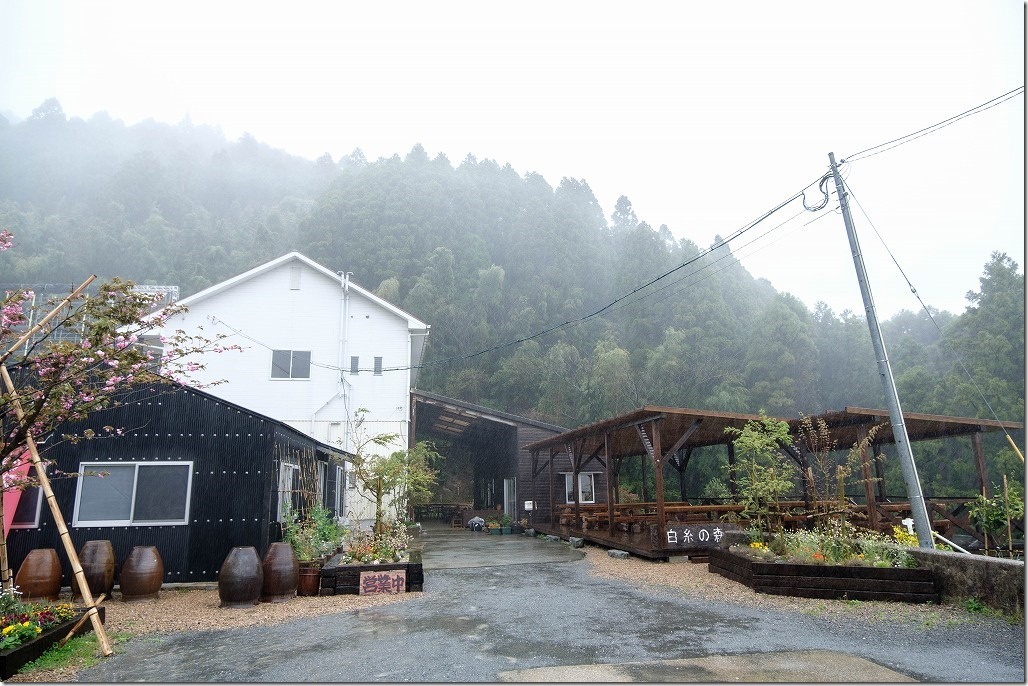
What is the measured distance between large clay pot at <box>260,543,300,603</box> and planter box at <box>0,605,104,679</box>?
212 cm

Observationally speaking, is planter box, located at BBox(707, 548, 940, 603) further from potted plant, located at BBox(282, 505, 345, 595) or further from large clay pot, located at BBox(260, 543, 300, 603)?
large clay pot, located at BBox(260, 543, 300, 603)

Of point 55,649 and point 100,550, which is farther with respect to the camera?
point 100,550

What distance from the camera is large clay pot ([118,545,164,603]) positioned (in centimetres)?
849

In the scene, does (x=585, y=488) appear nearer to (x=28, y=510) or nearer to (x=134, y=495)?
(x=134, y=495)

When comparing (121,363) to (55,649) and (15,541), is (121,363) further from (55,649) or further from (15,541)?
(15,541)

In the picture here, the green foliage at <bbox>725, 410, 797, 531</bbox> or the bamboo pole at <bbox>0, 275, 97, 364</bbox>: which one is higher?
the bamboo pole at <bbox>0, 275, 97, 364</bbox>

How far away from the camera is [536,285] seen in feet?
152

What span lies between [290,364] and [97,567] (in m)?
11.5

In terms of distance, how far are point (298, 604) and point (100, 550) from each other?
287 centimetres

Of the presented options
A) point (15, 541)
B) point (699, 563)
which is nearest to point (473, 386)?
point (699, 563)

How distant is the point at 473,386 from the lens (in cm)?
3966

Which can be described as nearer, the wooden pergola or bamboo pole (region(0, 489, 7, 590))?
bamboo pole (region(0, 489, 7, 590))

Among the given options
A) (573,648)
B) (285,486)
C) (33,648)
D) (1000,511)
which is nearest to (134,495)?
(285,486)

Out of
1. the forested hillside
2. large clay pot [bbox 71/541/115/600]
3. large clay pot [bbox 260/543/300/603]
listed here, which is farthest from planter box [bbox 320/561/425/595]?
the forested hillside
